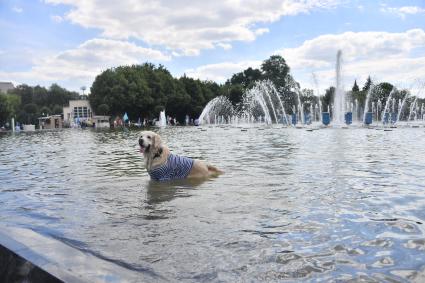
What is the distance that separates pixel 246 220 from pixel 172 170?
4130 millimetres

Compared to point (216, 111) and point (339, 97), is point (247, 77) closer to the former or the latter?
point (216, 111)

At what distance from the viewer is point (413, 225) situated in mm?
5473

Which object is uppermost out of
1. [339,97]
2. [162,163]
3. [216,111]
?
[339,97]

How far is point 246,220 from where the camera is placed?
5992mm

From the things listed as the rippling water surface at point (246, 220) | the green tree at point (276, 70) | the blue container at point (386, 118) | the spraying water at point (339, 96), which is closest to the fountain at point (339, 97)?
the spraying water at point (339, 96)

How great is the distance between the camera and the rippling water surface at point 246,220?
4.21m

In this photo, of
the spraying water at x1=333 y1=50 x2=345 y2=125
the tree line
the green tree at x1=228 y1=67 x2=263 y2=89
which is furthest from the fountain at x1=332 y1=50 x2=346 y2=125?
the green tree at x1=228 y1=67 x2=263 y2=89

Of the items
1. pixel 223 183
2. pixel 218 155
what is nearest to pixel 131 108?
pixel 218 155

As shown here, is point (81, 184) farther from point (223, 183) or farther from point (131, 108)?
point (131, 108)

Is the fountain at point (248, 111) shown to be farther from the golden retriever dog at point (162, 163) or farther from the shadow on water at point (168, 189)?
the shadow on water at point (168, 189)

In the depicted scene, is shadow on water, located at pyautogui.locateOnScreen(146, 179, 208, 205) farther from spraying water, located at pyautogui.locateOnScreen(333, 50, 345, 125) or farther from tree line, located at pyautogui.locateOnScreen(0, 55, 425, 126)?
tree line, located at pyautogui.locateOnScreen(0, 55, 425, 126)

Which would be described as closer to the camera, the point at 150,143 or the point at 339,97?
the point at 150,143

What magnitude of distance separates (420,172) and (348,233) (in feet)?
18.2

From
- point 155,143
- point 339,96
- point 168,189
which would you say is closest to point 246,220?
point 168,189
